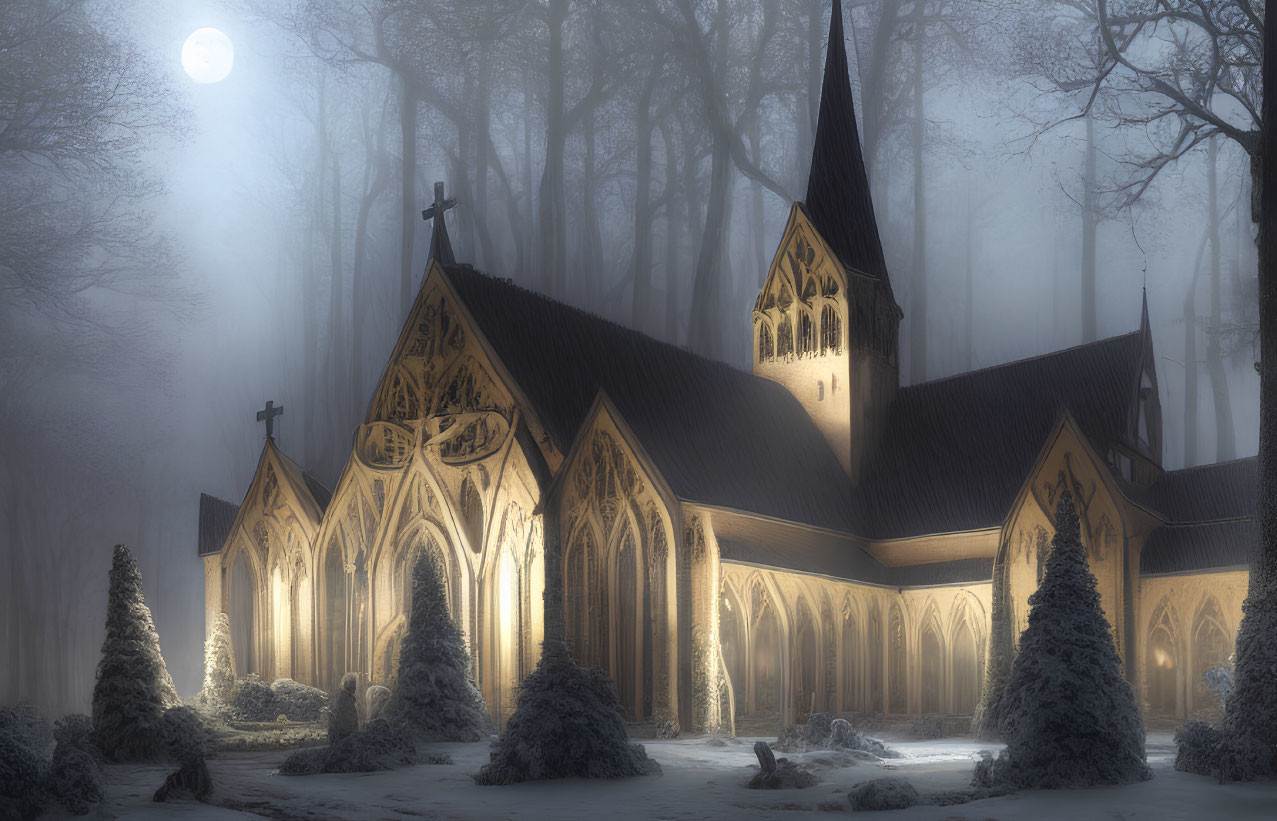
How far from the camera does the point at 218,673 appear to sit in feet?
132

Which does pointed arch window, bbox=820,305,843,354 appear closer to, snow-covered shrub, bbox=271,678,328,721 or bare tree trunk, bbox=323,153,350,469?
snow-covered shrub, bbox=271,678,328,721

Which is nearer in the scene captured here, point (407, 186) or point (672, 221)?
point (672, 221)

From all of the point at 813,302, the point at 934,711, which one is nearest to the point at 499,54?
the point at 813,302

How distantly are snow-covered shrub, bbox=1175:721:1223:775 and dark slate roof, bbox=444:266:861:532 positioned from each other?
1481 cm

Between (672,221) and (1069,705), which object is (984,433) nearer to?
(1069,705)

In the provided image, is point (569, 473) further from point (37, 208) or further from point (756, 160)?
point (756, 160)

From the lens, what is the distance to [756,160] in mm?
69438

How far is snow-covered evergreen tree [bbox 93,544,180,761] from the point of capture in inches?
1051

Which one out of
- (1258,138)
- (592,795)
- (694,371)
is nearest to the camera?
(592,795)

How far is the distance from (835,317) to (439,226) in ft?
42.4

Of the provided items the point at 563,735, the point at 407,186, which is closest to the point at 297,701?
the point at 563,735

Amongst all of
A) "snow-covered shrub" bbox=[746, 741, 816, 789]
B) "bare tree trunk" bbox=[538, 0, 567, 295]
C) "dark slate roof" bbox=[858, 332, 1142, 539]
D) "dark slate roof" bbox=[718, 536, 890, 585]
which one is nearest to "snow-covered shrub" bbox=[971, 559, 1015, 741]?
"dark slate roof" bbox=[858, 332, 1142, 539]

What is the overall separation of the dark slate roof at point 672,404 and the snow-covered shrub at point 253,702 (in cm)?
1083

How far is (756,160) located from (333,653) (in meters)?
37.5
